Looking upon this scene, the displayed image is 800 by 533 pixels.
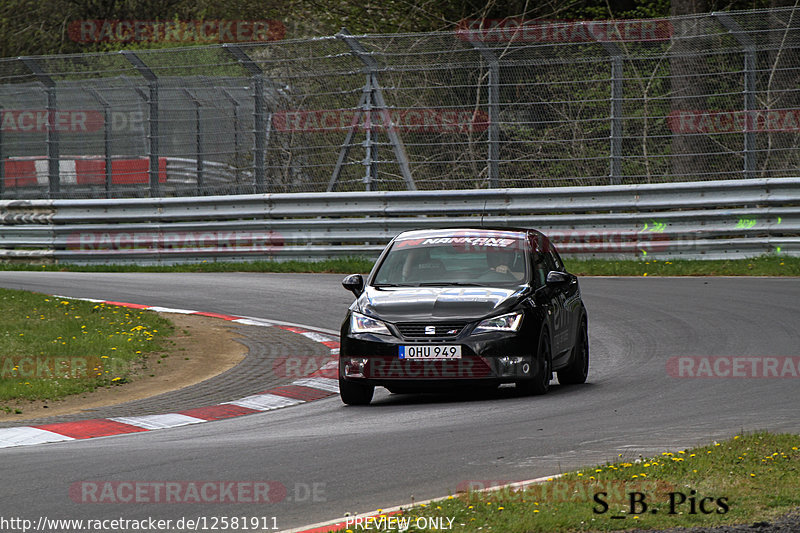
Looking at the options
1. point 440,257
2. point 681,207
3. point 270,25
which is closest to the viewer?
point 440,257

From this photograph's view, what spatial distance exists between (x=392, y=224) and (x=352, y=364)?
10.9 m

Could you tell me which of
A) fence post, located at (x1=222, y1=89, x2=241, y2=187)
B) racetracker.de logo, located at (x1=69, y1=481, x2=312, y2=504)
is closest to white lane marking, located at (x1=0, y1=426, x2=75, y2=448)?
racetracker.de logo, located at (x1=69, y1=481, x2=312, y2=504)

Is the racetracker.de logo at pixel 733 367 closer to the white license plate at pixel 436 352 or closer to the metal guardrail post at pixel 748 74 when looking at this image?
the white license plate at pixel 436 352

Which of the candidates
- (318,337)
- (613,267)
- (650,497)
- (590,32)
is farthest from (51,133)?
(650,497)

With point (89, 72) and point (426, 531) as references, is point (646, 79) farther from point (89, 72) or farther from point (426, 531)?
point (426, 531)

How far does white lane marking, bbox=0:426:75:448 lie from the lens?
28.8 ft

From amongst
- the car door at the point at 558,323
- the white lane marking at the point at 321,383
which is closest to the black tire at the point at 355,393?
the white lane marking at the point at 321,383

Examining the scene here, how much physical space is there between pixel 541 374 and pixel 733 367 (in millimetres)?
2179

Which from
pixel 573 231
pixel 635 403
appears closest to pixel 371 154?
pixel 573 231

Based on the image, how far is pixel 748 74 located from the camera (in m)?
19.4

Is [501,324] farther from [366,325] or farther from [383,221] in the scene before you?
[383,221]

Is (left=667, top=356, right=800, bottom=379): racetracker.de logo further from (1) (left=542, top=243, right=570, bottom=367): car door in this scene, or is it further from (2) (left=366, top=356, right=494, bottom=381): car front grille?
(2) (left=366, top=356, right=494, bottom=381): car front grille

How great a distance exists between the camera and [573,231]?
65.6 feet

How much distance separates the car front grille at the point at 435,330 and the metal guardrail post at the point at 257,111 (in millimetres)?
12575
